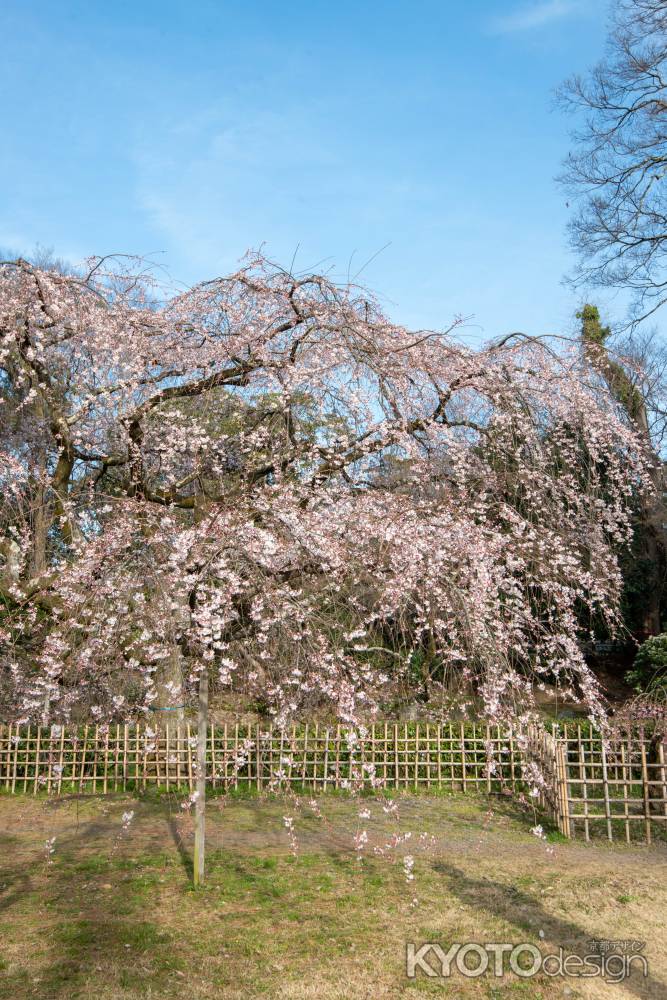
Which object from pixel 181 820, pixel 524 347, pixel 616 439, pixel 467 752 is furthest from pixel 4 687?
pixel 616 439

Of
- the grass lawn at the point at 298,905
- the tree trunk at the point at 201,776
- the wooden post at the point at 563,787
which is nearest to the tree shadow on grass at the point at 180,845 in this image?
the grass lawn at the point at 298,905

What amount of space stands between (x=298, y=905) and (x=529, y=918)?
52.8 inches

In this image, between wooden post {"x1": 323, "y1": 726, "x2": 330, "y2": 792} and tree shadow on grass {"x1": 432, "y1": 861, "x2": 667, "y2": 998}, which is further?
wooden post {"x1": 323, "y1": 726, "x2": 330, "y2": 792}

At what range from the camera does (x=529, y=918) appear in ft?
14.3

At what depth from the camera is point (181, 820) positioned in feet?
21.9

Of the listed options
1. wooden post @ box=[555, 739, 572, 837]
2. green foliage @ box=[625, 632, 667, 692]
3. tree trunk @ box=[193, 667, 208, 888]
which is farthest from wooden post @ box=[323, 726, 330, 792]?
green foliage @ box=[625, 632, 667, 692]

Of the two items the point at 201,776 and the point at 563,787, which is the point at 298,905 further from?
the point at 563,787

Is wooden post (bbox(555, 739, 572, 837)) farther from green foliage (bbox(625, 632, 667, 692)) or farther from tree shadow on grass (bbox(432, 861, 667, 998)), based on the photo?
green foliage (bbox(625, 632, 667, 692))

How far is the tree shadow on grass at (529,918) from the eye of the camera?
3.65 metres

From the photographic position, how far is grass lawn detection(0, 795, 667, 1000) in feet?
11.8

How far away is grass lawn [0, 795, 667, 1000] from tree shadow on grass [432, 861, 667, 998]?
1 cm

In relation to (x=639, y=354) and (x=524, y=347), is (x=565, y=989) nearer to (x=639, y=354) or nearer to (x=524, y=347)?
(x=524, y=347)

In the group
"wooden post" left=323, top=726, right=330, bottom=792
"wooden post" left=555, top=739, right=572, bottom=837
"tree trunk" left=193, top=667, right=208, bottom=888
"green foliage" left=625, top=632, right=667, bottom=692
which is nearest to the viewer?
"tree trunk" left=193, top=667, right=208, bottom=888

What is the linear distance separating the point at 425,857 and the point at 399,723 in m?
2.82
